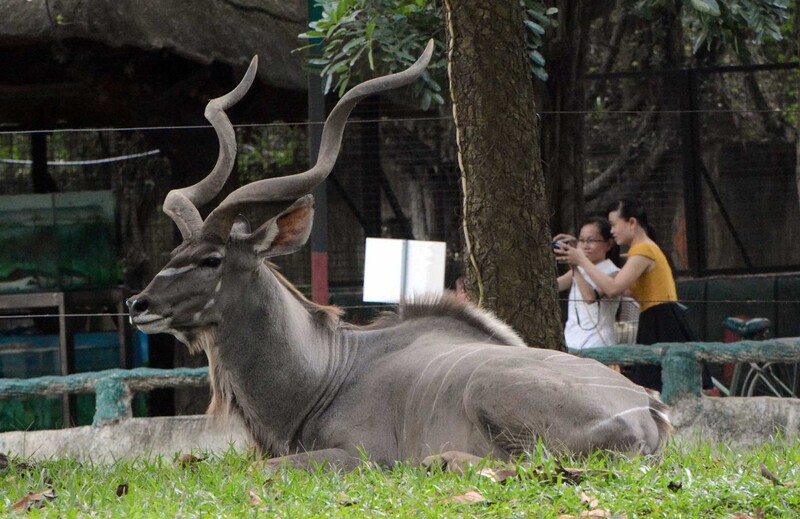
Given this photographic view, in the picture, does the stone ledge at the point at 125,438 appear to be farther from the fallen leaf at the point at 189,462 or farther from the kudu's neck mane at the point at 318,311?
the fallen leaf at the point at 189,462

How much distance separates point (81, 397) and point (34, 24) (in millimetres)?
2604

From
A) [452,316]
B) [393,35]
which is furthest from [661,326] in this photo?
[393,35]

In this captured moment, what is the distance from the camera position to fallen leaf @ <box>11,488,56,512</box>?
4.04 metres

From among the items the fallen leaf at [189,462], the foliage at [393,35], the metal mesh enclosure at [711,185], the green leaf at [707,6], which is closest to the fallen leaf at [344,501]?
the fallen leaf at [189,462]

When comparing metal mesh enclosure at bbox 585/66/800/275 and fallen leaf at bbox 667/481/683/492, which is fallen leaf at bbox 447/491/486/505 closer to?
fallen leaf at bbox 667/481/683/492

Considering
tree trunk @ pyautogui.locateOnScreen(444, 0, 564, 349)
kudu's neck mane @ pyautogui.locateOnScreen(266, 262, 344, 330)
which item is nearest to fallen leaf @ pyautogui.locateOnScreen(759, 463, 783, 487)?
tree trunk @ pyautogui.locateOnScreen(444, 0, 564, 349)

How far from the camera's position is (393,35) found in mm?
7488

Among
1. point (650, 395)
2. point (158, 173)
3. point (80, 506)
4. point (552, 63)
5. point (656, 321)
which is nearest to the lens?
point (80, 506)

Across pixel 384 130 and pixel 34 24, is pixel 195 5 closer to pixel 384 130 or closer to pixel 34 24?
Result: pixel 34 24

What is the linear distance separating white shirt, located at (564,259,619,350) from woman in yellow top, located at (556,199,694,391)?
11cm

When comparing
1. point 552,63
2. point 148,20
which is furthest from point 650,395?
point 148,20

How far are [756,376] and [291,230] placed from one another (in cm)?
354

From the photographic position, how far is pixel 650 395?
16.8ft

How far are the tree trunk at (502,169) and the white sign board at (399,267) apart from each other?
148 centimetres
